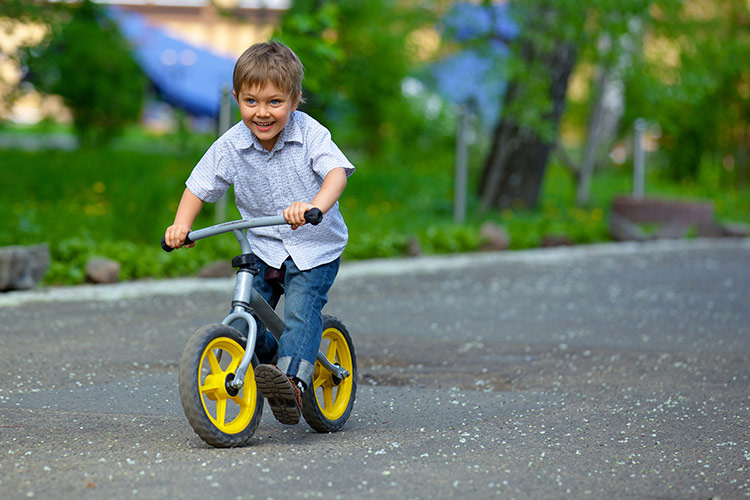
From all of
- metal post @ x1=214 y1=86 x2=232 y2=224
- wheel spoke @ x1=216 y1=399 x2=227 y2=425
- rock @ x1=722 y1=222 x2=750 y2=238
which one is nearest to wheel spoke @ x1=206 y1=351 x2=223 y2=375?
wheel spoke @ x1=216 y1=399 x2=227 y2=425

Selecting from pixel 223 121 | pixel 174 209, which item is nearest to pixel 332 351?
pixel 223 121

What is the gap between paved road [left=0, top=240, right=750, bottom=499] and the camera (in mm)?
3473

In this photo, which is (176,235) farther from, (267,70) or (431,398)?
(431,398)

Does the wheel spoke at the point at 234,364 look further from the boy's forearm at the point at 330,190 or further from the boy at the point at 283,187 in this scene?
the boy's forearm at the point at 330,190

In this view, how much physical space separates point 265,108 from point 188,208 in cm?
46

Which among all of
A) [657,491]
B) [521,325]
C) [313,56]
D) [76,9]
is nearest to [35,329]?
[521,325]

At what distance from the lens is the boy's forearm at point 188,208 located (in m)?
3.84

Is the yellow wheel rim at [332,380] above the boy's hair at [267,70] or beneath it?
beneath

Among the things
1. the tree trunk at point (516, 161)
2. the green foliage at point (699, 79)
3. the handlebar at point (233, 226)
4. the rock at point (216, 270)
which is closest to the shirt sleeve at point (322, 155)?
the handlebar at point (233, 226)

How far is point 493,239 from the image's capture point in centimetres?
1097

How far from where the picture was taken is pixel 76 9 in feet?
42.5

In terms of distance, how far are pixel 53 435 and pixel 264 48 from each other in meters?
1.59

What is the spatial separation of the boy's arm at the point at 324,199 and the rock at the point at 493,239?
718cm

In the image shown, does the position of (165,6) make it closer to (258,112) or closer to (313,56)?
(313,56)
